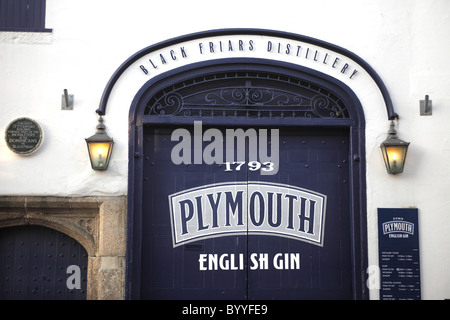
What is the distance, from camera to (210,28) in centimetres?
951

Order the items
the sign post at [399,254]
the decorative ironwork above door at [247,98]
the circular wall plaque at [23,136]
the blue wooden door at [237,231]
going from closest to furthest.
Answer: the sign post at [399,254] → the circular wall plaque at [23,136] → the blue wooden door at [237,231] → the decorative ironwork above door at [247,98]

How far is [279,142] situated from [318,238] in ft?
5.24

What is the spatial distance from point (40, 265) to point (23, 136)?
1.95 m

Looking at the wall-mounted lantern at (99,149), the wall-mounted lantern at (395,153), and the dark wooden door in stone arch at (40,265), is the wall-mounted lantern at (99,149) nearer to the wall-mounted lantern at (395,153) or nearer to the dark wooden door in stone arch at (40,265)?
the dark wooden door in stone arch at (40,265)

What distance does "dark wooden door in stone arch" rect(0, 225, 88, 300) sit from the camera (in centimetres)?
912

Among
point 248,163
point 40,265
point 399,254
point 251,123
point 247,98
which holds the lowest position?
point 40,265

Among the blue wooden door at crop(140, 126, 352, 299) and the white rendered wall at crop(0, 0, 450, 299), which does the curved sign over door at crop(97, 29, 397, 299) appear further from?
the white rendered wall at crop(0, 0, 450, 299)

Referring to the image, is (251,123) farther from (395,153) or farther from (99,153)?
(99,153)

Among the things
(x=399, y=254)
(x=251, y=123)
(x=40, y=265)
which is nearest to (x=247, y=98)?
(x=251, y=123)

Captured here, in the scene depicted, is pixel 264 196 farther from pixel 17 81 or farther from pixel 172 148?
pixel 17 81

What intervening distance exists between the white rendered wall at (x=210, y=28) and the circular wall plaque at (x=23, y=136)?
12 cm

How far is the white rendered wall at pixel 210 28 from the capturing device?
9.12m

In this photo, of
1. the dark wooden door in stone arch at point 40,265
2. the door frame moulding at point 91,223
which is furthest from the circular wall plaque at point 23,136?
the dark wooden door in stone arch at point 40,265

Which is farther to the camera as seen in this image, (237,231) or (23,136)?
(237,231)
